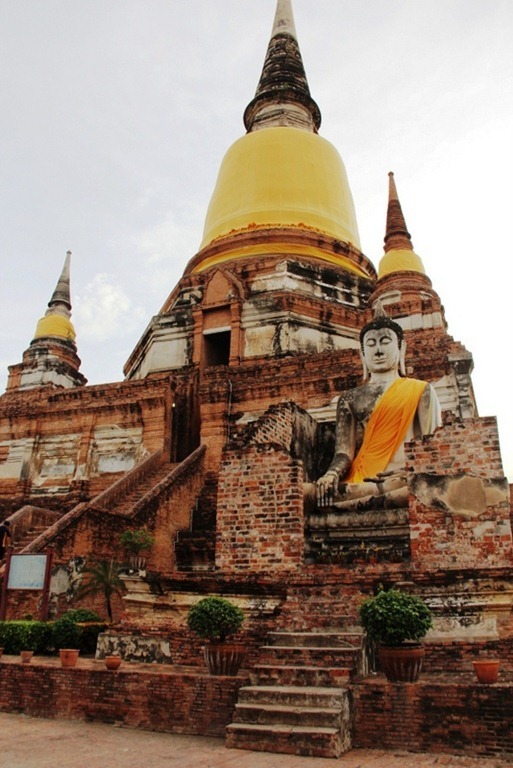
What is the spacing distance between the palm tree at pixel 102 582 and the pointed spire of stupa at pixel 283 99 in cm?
2006

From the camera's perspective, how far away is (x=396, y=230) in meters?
20.4

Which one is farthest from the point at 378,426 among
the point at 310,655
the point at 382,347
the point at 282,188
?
the point at 282,188

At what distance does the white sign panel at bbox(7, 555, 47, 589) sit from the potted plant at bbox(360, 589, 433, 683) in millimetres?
5613

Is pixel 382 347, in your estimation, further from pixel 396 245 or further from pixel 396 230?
pixel 396 230

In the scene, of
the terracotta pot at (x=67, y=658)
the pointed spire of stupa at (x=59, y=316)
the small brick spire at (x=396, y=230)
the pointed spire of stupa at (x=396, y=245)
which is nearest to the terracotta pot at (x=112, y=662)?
the terracotta pot at (x=67, y=658)

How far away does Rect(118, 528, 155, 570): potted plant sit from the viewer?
435 inches

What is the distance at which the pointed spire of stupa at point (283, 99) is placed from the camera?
26.2 meters

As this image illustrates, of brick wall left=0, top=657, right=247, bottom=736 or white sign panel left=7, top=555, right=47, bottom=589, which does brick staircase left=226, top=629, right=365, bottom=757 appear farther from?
white sign panel left=7, top=555, right=47, bottom=589

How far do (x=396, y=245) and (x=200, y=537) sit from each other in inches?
463

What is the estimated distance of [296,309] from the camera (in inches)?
706

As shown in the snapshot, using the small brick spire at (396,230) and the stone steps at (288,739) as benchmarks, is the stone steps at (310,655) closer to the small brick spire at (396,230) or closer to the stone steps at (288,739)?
the stone steps at (288,739)

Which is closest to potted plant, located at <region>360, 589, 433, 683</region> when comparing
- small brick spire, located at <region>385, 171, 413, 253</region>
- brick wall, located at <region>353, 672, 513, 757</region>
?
brick wall, located at <region>353, 672, 513, 757</region>

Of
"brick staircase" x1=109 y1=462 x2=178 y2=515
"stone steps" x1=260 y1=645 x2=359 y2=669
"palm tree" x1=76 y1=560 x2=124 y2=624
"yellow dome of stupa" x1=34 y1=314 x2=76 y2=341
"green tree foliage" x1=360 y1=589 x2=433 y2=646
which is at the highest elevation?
"yellow dome of stupa" x1=34 y1=314 x2=76 y2=341

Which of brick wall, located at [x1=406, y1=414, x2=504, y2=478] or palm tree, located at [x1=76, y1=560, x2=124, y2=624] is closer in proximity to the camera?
brick wall, located at [x1=406, y1=414, x2=504, y2=478]
